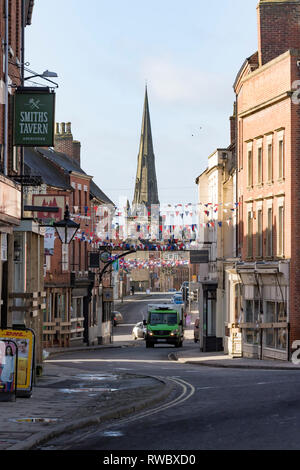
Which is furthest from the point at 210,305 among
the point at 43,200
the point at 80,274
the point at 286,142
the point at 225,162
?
the point at 43,200

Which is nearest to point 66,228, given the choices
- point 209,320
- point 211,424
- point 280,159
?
point 211,424

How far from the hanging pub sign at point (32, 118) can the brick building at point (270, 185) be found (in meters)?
17.1

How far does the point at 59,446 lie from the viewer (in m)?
14.2

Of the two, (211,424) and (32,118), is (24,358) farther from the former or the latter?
(32,118)

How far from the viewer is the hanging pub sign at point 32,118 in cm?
2484

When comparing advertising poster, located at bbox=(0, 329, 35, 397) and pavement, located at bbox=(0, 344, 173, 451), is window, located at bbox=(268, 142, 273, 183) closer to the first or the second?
pavement, located at bbox=(0, 344, 173, 451)

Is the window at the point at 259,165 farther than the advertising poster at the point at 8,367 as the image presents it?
Yes

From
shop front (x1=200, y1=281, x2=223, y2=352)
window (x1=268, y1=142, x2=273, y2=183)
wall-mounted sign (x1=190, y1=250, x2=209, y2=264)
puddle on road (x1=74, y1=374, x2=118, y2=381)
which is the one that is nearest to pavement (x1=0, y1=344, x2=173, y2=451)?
puddle on road (x1=74, y1=374, x2=118, y2=381)

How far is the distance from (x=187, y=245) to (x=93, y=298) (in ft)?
41.8

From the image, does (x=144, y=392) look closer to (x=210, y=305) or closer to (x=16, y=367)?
(x=16, y=367)

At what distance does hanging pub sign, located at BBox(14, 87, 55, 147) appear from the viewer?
24844 millimetres

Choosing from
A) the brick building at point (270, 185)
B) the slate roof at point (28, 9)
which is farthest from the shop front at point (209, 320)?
the slate roof at point (28, 9)

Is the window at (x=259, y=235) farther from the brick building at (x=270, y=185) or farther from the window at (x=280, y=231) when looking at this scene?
the window at (x=280, y=231)

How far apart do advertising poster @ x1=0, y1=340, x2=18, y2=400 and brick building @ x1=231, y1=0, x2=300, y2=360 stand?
2162 centimetres
